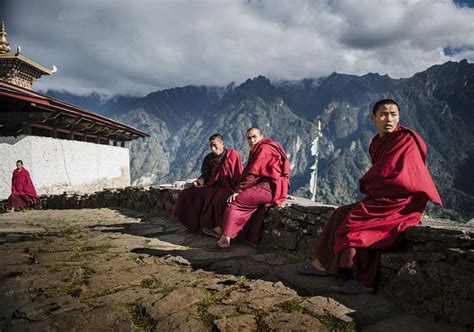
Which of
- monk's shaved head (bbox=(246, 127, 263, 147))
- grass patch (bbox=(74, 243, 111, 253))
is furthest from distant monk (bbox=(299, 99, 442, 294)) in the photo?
grass patch (bbox=(74, 243, 111, 253))

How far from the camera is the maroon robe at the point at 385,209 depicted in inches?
101

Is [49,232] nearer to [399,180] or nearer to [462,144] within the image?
[399,180]

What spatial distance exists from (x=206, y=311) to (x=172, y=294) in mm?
404

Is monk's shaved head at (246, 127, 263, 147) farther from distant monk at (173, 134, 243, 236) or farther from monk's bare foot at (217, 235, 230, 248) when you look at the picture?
monk's bare foot at (217, 235, 230, 248)

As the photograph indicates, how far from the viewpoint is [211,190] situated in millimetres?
5309

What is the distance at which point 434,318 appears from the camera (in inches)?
82.4

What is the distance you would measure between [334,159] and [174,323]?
176 meters

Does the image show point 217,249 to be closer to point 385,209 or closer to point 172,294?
point 172,294

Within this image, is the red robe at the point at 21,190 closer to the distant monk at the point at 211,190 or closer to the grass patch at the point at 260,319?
the distant monk at the point at 211,190

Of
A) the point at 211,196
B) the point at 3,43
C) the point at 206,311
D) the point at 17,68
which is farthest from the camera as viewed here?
the point at 3,43

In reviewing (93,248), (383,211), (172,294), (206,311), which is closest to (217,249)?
(93,248)

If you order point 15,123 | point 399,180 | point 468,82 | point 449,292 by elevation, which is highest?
point 468,82

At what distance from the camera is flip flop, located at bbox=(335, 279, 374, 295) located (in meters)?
2.48

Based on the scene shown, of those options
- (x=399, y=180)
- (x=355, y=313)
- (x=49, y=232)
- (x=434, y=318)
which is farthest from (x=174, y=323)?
(x=49, y=232)
